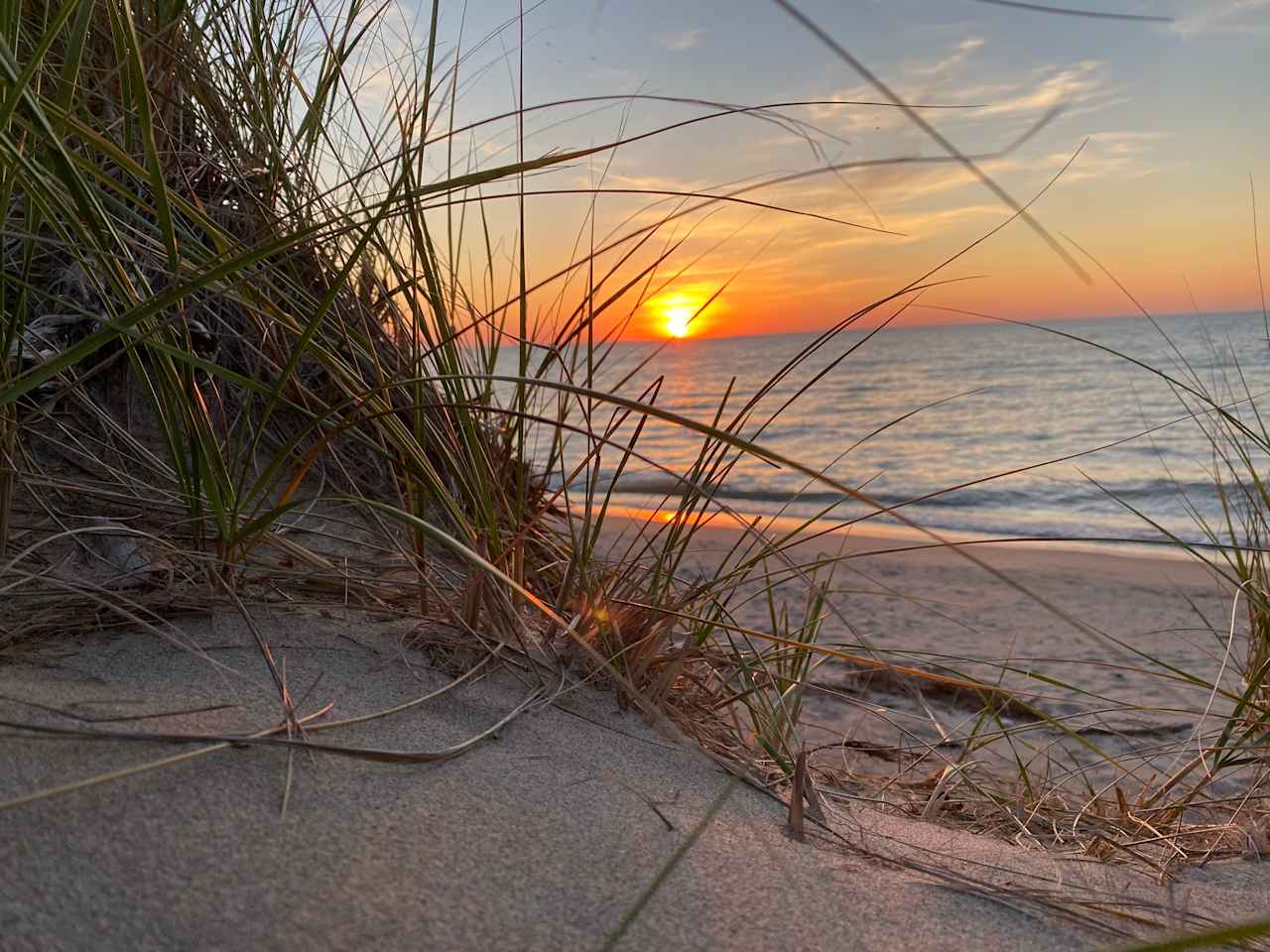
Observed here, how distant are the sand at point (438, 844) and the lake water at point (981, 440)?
38 cm

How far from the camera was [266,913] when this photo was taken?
2.18 ft

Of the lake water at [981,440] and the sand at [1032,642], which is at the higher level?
the lake water at [981,440]

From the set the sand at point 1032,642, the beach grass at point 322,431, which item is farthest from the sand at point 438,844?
the sand at point 1032,642

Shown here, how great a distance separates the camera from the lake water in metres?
5.04

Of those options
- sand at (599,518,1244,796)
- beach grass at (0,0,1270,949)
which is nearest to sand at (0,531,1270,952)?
beach grass at (0,0,1270,949)

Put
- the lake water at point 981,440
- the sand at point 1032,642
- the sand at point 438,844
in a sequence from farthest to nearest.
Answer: the lake water at point 981,440, the sand at point 1032,642, the sand at point 438,844

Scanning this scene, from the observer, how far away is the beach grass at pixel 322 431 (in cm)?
103

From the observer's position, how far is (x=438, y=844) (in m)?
0.78

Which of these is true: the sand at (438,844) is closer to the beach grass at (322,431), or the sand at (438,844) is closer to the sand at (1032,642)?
the beach grass at (322,431)

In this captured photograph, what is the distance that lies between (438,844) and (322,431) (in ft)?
3.76

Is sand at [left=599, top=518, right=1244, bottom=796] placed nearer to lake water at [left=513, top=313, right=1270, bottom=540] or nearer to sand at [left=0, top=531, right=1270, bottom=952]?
lake water at [left=513, top=313, right=1270, bottom=540]

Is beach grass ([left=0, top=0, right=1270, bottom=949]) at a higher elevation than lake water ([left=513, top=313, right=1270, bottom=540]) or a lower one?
lower

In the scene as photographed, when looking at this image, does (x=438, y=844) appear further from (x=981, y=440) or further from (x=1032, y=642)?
(x=981, y=440)

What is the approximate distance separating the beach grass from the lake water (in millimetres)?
205
